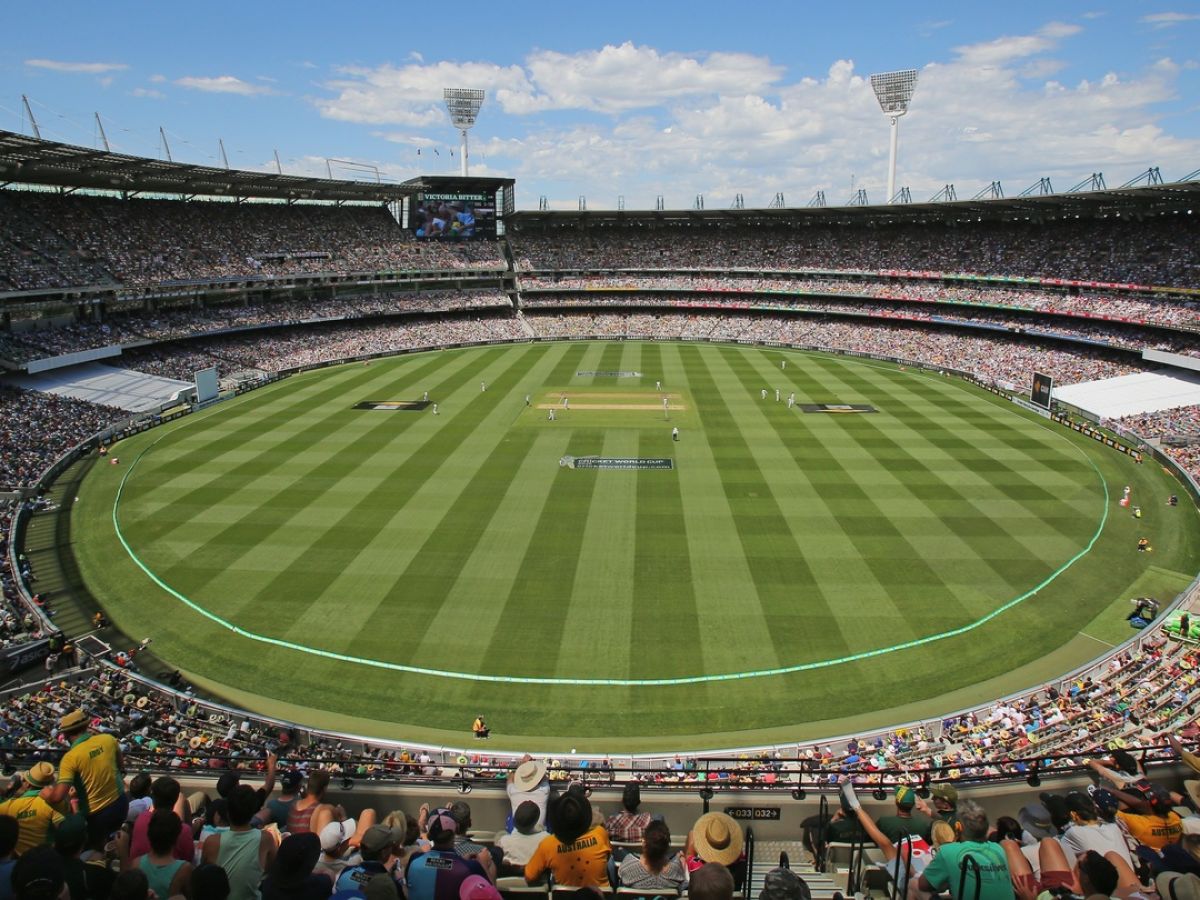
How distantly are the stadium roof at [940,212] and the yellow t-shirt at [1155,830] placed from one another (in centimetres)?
5597

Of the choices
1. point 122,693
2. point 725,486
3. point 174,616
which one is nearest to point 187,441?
point 174,616

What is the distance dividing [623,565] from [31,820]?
2139 centimetres

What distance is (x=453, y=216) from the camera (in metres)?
90.0

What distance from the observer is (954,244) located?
2958 inches

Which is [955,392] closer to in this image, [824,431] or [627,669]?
[824,431]

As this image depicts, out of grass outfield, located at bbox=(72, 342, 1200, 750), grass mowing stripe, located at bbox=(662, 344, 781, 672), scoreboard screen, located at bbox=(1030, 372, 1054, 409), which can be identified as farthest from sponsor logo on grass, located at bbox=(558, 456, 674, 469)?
scoreboard screen, located at bbox=(1030, 372, 1054, 409)

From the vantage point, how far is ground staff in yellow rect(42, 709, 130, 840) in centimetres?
693

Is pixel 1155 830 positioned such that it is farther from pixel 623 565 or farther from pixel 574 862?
pixel 623 565

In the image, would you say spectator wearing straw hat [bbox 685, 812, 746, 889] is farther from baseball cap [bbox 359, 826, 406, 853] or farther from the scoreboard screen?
the scoreboard screen

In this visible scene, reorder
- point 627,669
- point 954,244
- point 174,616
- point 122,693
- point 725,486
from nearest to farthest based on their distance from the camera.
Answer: point 122,693, point 627,669, point 174,616, point 725,486, point 954,244

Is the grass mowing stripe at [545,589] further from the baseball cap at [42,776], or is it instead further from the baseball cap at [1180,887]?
the baseball cap at [1180,887]

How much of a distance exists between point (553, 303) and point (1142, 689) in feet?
256

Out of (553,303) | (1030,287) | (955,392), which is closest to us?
(955,392)

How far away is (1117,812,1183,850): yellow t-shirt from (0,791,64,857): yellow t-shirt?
9546 millimetres
